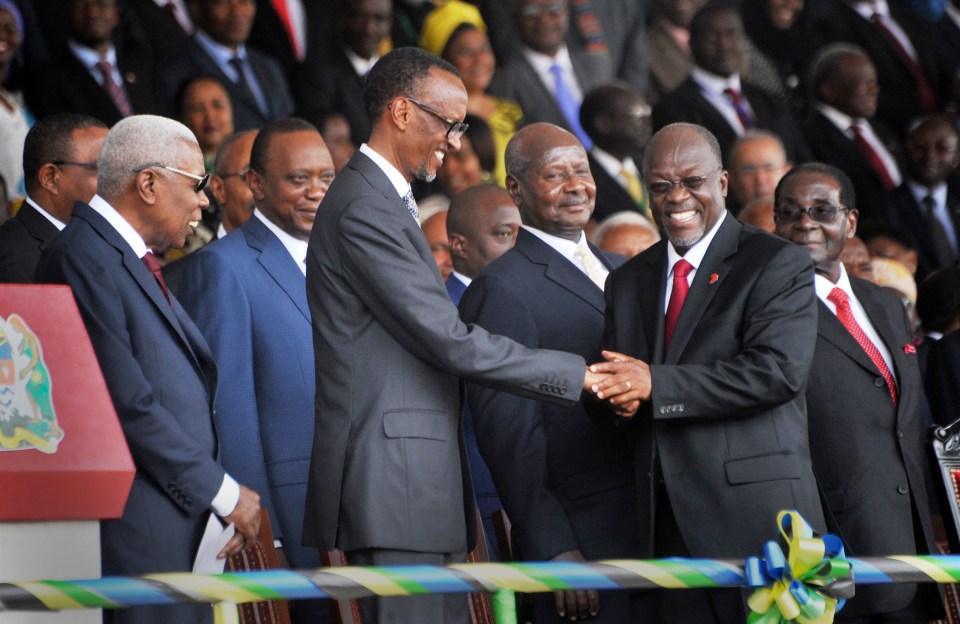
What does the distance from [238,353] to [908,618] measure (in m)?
2.15

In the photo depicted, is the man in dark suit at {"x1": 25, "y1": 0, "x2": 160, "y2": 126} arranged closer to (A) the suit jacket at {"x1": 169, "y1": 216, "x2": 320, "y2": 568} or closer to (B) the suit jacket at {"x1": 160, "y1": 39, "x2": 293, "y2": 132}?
(B) the suit jacket at {"x1": 160, "y1": 39, "x2": 293, "y2": 132}

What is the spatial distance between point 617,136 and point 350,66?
1508 mm

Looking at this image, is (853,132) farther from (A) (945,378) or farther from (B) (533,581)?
(B) (533,581)

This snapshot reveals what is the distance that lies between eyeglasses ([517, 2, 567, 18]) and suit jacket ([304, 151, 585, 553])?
5.06 m

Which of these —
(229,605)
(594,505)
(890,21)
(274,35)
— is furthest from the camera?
(890,21)

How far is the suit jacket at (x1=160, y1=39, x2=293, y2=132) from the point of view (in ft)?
24.1

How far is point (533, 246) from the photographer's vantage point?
4.76 m

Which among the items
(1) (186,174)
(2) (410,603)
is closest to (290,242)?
(1) (186,174)

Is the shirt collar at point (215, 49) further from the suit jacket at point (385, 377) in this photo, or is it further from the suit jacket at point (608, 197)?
the suit jacket at point (385, 377)

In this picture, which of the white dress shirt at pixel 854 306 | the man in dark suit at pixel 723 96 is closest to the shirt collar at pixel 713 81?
the man in dark suit at pixel 723 96

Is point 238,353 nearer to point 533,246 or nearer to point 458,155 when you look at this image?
point 533,246

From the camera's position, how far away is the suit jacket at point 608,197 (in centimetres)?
797

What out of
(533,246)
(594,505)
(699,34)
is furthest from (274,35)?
(594,505)

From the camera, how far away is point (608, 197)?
8.02m
